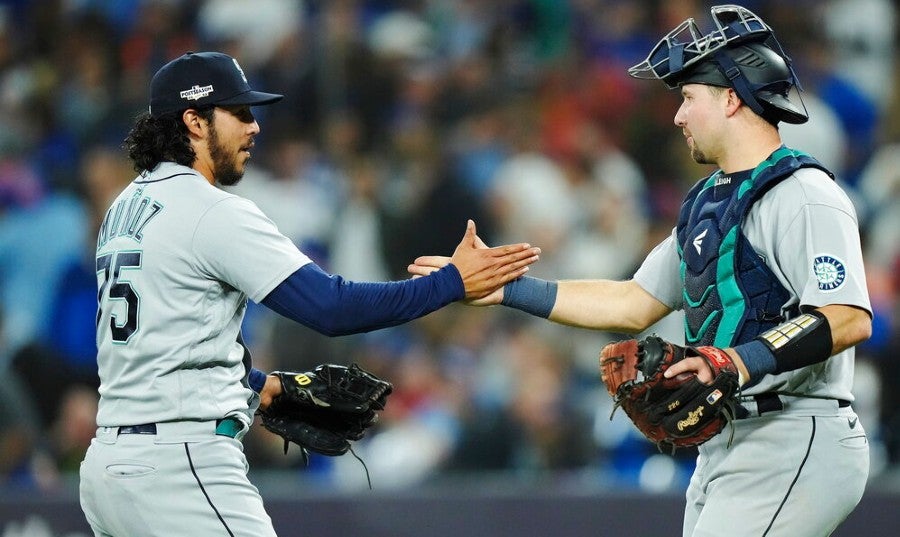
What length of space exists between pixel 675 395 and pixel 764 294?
1.36 feet

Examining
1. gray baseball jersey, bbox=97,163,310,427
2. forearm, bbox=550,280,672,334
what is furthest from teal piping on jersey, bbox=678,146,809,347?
gray baseball jersey, bbox=97,163,310,427

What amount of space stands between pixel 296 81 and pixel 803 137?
2955 millimetres

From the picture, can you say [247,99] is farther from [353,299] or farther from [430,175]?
[430,175]

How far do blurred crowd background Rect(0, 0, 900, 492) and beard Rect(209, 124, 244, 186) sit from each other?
10.5 ft

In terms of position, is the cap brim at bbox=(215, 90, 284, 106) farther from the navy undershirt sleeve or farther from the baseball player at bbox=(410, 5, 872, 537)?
the baseball player at bbox=(410, 5, 872, 537)

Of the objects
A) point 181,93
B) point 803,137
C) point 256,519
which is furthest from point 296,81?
point 256,519

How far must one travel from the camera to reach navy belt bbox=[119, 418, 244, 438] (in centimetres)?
338

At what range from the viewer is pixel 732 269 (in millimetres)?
3410

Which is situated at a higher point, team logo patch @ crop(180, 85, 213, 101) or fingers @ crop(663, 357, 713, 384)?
team logo patch @ crop(180, 85, 213, 101)

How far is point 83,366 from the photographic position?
7113mm

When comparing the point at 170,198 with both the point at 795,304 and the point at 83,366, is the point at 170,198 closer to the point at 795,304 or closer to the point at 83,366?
the point at 795,304

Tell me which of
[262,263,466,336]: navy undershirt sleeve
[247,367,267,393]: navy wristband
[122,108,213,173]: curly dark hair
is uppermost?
[122,108,213,173]: curly dark hair

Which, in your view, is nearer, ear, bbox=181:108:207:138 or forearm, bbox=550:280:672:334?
ear, bbox=181:108:207:138

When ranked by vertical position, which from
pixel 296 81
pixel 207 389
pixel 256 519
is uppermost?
pixel 296 81
